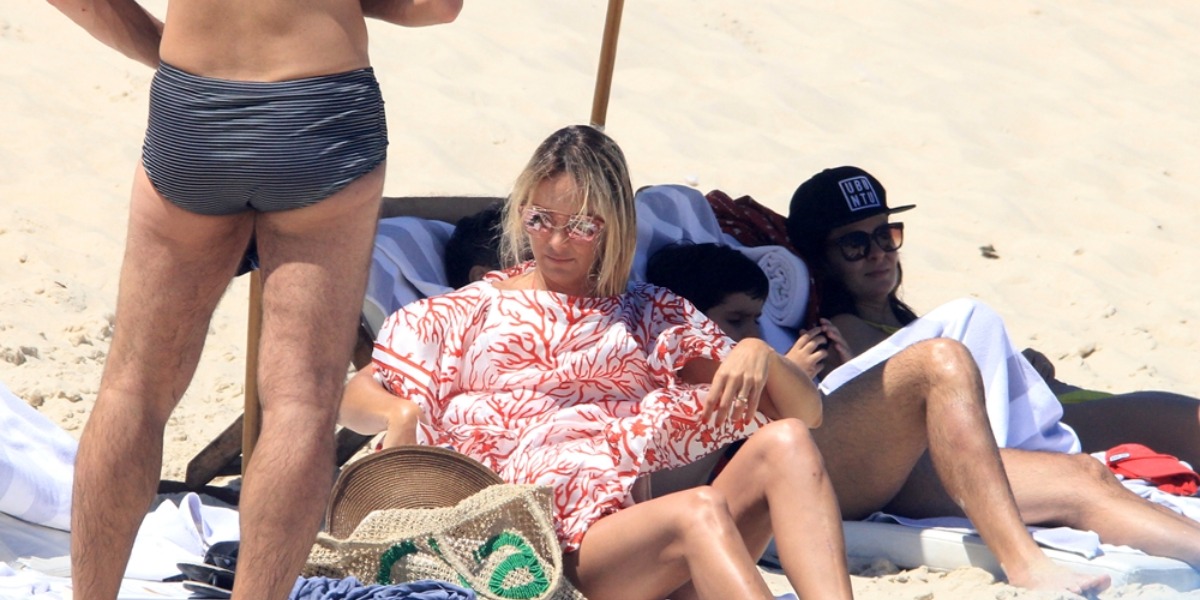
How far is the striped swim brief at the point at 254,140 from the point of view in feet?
8.00

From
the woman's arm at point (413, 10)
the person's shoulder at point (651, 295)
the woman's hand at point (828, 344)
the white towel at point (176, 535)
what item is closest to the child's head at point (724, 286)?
the woman's hand at point (828, 344)

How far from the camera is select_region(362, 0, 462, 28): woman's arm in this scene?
2.64m

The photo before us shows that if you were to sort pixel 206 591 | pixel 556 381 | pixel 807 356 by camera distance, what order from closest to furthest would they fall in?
pixel 206 591, pixel 556 381, pixel 807 356

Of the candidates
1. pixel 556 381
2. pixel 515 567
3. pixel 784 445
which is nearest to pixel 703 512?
pixel 784 445

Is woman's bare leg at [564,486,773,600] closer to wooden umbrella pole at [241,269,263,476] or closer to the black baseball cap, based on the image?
wooden umbrella pole at [241,269,263,476]

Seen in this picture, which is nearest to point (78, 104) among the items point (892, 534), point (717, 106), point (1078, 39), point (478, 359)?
point (717, 106)

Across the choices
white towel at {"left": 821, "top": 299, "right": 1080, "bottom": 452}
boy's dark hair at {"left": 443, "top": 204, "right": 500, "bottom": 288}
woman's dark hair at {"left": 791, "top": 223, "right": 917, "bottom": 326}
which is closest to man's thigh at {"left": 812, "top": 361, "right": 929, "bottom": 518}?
white towel at {"left": 821, "top": 299, "right": 1080, "bottom": 452}

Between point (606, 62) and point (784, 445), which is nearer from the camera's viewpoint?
point (784, 445)

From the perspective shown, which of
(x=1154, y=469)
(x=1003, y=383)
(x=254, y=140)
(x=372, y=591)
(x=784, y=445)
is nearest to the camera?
(x=254, y=140)

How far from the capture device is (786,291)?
14.4ft

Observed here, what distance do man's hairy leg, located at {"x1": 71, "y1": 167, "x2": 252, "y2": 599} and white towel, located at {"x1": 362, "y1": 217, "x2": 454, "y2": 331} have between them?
4.07 feet

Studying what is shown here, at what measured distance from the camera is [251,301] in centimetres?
343

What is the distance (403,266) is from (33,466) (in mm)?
1068

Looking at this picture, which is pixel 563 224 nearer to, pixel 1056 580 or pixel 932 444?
pixel 932 444
